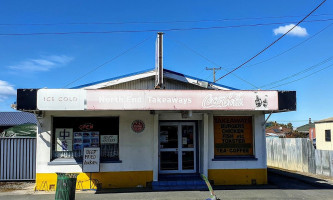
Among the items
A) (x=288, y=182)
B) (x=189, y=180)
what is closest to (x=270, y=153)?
(x=288, y=182)

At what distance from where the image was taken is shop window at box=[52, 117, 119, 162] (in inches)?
429

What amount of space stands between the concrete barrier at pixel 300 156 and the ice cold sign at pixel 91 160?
33.3ft

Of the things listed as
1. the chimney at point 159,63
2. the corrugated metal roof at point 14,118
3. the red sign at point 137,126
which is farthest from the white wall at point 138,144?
the corrugated metal roof at point 14,118

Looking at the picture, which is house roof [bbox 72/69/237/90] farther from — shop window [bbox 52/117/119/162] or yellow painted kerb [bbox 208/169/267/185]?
yellow painted kerb [bbox 208/169/267/185]

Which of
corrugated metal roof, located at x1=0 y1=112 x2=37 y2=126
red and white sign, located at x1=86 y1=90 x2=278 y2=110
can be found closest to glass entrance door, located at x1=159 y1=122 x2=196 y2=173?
red and white sign, located at x1=86 y1=90 x2=278 y2=110

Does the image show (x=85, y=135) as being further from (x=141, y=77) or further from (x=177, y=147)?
(x=177, y=147)

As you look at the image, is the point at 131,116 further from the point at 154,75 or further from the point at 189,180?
the point at 189,180

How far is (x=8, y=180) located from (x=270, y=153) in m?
15.2

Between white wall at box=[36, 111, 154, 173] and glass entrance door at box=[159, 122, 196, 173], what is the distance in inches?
28.6

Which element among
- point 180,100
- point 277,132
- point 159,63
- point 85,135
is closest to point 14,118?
point 85,135

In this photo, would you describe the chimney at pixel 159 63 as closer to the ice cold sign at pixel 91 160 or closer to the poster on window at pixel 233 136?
the poster on window at pixel 233 136

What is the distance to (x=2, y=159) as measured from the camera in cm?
1280

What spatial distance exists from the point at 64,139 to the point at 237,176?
6.39 m

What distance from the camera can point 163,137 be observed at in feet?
38.3
